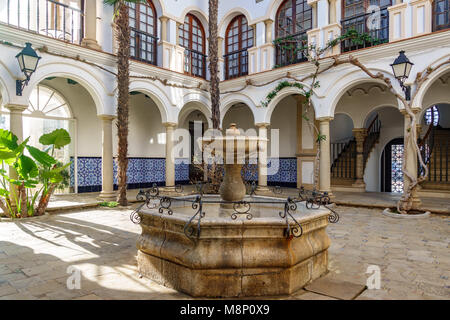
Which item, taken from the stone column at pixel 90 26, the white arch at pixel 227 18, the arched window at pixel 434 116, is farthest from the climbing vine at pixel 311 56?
the stone column at pixel 90 26

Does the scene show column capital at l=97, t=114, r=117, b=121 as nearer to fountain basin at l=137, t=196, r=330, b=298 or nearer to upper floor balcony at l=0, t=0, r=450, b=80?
upper floor balcony at l=0, t=0, r=450, b=80

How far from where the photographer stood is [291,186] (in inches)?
515

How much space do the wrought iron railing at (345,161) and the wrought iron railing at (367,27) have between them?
433cm

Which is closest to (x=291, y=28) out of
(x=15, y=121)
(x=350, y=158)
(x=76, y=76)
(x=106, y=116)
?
(x=350, y=158)

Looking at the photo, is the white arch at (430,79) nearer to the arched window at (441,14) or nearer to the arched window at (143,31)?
the arched window at (441,14)

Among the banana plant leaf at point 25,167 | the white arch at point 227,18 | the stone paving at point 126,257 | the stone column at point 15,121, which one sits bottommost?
the stone paving at point 126,257

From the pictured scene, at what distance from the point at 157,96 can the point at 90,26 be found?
8.70 ft

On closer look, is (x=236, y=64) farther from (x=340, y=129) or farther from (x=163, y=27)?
(x=340, y=129)

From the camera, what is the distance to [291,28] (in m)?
11.1

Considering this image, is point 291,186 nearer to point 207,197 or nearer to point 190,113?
point 190,113

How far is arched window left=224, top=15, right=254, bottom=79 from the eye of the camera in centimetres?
1229

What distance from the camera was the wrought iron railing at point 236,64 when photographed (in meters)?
12.3

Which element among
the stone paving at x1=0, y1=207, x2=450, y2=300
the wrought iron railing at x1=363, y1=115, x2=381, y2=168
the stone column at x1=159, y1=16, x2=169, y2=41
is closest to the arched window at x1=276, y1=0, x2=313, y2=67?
the stone column at x1=159, y1=16, x2=169, y2=41

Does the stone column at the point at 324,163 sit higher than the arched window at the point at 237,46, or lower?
lower
